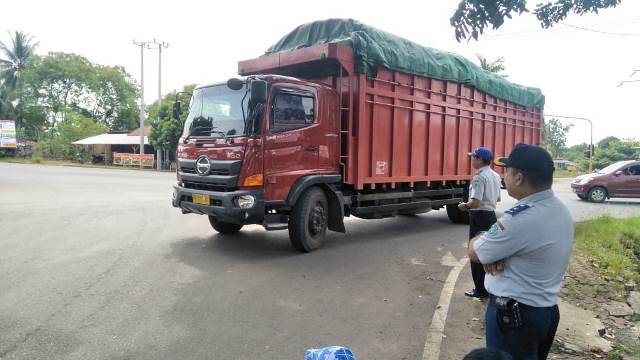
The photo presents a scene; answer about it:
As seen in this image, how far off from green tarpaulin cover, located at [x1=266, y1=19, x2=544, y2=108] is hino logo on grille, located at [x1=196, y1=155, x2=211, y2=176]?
270 centimetres

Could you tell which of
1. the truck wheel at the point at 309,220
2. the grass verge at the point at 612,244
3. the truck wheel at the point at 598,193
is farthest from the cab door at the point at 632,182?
the truck wheel at the point at 309,220

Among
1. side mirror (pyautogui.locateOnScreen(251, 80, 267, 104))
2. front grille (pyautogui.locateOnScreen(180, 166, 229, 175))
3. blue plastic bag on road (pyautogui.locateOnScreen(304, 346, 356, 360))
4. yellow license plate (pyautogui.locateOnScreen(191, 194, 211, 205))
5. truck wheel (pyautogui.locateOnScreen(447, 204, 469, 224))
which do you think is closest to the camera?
blue plastic bag on road (pyautogui.locateOnScreen(304, 346, 356, 360))

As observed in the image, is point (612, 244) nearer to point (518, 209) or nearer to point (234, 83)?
point (234, 83)

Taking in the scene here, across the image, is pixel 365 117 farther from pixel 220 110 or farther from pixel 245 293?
pixel 245 293

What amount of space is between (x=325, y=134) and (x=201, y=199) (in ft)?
6.98

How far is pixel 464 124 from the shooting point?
33.5ft

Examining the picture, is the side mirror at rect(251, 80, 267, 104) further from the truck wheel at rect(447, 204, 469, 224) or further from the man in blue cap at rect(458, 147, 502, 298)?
the truck wheel at rect(447, 204, 469, 224)

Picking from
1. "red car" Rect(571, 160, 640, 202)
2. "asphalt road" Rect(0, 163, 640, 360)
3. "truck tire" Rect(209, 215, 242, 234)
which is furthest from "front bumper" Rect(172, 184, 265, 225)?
"red car" Rect(571, 160, 640, 202)

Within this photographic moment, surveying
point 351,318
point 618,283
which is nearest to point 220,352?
point 351,318

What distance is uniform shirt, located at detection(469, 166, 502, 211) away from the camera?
5.29 m

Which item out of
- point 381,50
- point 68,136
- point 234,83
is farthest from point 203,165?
point 68,136

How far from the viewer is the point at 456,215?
10875 mm

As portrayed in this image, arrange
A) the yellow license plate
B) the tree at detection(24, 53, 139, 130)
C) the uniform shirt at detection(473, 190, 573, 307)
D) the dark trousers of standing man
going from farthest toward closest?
the tree at detection(24, 53, 139, 130) → the yellow license plate → the dark trousers of standing man → the uniform shirt at detection(473, 190, 573, 307)

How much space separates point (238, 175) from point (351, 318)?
8.82 ft
